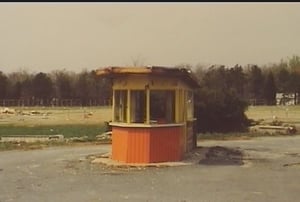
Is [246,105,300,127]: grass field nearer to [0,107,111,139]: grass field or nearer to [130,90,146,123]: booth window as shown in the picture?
[0,107,111,139]: grass field

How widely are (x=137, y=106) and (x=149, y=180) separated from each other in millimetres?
4984

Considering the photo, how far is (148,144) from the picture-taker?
19.3 meters

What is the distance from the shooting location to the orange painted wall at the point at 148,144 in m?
19.4

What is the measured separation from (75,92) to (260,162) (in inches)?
3540

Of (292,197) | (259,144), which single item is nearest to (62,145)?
(259,144)

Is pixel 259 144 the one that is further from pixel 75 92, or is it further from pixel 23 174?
pixel 75 92

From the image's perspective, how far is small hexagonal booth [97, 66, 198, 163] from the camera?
19.3m

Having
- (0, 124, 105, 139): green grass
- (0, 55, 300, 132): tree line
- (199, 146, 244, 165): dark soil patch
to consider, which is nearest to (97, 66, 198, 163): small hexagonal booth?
(199, 146, 244, 165): dark soil patch

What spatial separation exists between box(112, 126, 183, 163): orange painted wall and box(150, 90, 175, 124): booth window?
508mm

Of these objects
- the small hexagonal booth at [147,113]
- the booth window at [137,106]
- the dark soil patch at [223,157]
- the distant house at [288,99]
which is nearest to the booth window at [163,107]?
the small hexagonal booth at [147,113]

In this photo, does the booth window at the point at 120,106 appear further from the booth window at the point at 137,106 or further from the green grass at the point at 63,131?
the green grass at the point at 63,131

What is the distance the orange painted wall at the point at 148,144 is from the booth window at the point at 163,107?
1.67ft

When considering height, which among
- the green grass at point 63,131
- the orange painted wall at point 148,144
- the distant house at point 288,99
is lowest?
the green grass at point 63,131

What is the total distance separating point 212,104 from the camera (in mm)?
37062
